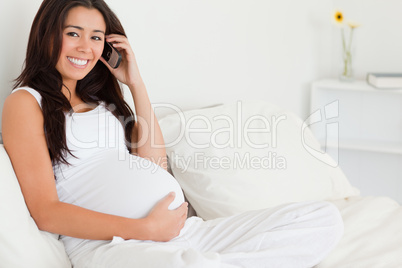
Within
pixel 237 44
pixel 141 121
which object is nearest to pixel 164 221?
pixel 141 121

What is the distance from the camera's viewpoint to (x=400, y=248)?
1507 mm

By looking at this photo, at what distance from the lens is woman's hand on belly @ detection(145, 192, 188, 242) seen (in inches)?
51.5

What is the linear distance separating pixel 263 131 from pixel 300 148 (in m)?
0.16

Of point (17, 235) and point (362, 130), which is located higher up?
point (17, 235)

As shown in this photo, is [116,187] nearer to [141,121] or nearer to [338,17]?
[141,121]

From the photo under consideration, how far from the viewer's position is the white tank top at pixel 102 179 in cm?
137

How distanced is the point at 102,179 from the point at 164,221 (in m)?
0.20

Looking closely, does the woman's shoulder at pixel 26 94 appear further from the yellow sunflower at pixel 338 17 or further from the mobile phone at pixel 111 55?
the yellow sunflower at pixel 338 17

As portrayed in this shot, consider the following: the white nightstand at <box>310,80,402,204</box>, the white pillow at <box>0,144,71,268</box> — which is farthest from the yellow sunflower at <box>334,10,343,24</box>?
the white pillow at <box>0,144,71,268</box>

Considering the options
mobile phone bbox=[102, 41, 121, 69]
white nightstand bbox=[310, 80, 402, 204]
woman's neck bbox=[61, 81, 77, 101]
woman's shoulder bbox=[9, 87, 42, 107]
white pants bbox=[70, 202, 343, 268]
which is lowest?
white nightstand bbox=[310, 80, 402, 204]

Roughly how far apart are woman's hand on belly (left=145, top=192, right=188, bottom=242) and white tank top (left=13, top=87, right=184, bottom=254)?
0.03 m

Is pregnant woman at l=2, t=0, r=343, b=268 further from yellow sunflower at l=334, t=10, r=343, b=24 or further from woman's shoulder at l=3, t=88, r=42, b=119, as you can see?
yellow sunflower at l=334, t=10, r=343, b=24

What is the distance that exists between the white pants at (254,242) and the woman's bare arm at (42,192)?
0.11 feet

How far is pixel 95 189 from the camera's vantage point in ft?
4.54
